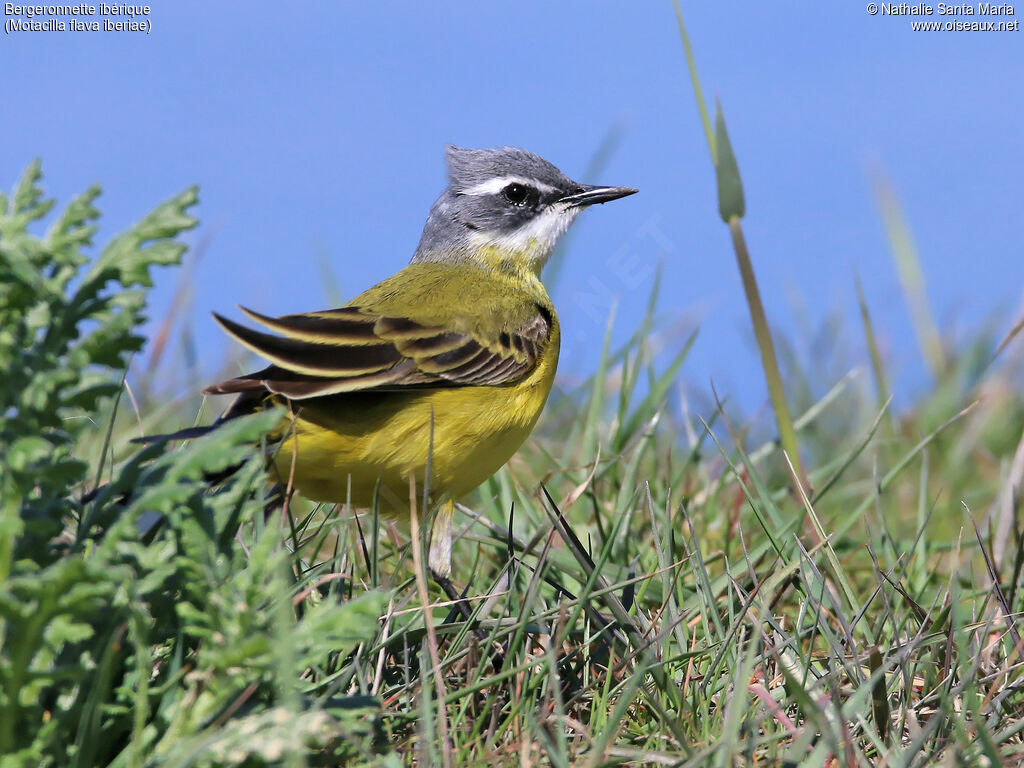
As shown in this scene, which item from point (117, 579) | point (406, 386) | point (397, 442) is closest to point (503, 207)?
point (406, 386)

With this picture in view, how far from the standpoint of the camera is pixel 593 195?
7293mm

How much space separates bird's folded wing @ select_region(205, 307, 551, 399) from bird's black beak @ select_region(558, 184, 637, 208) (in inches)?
66.8

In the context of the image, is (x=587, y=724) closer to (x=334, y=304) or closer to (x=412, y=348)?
(x=412, y=348)

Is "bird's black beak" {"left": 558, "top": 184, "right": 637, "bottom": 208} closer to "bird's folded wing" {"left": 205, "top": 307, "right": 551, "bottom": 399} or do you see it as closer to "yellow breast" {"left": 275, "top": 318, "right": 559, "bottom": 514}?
"bird's folded wing" {"left": 205, "top": 307, "right": 551, "bottom": 399}

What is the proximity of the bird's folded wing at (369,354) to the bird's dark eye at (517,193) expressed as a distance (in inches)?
60.4

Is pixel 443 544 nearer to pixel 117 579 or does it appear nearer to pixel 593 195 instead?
pixel 117 579

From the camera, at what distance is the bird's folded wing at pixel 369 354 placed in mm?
4383

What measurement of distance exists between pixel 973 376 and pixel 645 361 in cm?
326

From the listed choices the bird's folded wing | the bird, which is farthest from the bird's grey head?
the bird's folded wing

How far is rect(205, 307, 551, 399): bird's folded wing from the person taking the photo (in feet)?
14.4

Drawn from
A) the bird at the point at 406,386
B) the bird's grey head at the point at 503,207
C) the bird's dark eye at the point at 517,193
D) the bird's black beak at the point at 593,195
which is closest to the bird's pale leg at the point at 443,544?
the bird at the point at 406,386

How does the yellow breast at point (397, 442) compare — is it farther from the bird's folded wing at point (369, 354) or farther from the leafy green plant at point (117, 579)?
the leafy green plant at point (117, 579)

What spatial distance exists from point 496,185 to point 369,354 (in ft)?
8.82

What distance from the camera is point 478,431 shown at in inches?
200
